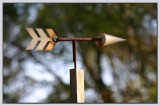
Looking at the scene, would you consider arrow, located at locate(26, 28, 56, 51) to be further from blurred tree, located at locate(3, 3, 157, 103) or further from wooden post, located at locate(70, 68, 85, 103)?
→ blurred tree, located at locate(3, 3, 157, 103)

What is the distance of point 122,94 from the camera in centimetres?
589

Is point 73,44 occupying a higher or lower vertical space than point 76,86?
higher

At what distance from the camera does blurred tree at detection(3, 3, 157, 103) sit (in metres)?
5.68

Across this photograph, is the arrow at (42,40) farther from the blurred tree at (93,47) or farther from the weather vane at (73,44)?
the blurred tree at (93,47)

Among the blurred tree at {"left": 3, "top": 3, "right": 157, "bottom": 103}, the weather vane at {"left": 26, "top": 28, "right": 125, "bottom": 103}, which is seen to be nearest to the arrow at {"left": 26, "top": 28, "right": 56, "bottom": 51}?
the weather vane at {"left": 26, "top": 28, "right": 125, "bottom": 103}

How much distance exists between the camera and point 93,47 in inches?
240

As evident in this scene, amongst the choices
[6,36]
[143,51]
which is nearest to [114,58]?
[143,51]

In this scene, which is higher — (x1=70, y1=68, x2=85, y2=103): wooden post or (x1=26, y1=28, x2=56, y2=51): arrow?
(x1=26, y1=28, x2=56, y2=51): arrow

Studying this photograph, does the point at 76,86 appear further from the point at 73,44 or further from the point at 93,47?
the point at 93,47

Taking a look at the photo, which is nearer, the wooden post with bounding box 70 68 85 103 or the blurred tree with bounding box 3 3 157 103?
the wooden post with bounding box 70 68 85 103

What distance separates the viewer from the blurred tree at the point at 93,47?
5680mm

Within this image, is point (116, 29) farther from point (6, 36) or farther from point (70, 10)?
point (6, 36)

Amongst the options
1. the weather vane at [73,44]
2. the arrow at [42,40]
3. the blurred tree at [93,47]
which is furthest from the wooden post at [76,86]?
the blurred tree at [93,47]

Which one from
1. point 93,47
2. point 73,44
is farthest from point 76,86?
point 93,47
